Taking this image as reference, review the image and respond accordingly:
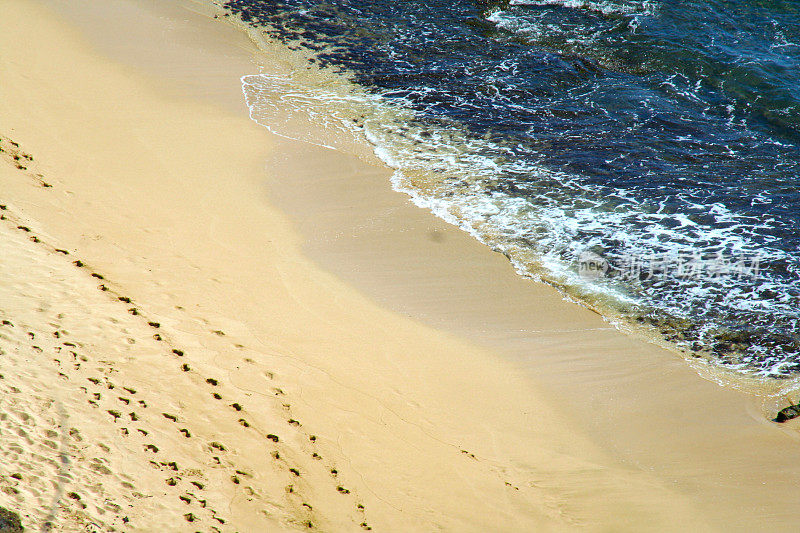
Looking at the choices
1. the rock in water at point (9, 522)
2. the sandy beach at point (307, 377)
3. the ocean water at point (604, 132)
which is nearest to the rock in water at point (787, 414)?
the sandy beach at point (307, 377)

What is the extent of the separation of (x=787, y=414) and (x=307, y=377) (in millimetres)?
5156

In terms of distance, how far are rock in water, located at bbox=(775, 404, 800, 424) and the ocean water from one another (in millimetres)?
696

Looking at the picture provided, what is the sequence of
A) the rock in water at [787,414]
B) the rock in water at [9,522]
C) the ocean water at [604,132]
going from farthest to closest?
1. the ocean water at [604,132]
2. the rock in water at [787,414]
3. the rock in water at [9,522]

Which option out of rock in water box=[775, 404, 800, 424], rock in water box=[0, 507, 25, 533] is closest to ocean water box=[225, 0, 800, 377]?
rock in water box=[775, 404, 800, 424]

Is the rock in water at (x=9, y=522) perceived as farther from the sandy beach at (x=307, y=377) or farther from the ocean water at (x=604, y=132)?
the ocean water at (x=604, y=132)

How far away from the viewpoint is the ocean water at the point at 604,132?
827 cm

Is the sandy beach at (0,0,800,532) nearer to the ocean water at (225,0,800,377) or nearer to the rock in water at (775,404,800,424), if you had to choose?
the rock in water at (775,404,800,424)

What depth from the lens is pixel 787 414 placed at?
6258mm

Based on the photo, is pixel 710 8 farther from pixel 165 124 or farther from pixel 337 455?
pixel 337 455

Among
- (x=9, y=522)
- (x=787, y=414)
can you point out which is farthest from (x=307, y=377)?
(x=787, y=414)

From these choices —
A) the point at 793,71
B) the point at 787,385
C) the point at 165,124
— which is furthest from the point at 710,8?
the point at 165,124

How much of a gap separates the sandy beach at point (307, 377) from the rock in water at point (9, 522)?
58 millimetres

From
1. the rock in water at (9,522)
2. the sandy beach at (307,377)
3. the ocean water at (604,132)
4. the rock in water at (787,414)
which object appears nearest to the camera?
the rock in water at (9,522)

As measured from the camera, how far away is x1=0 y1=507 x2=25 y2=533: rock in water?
3.54 m
